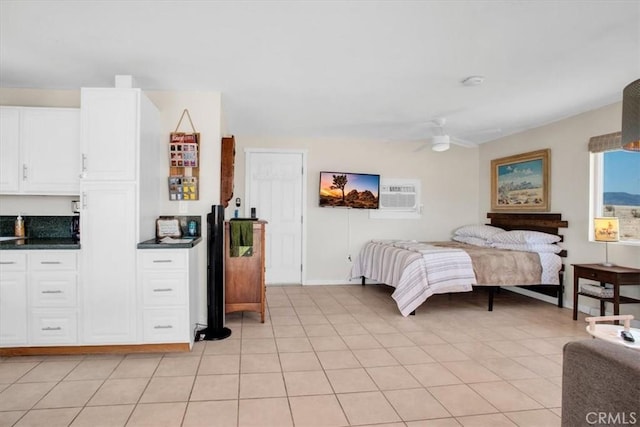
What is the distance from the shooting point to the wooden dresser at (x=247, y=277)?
12.8 feet

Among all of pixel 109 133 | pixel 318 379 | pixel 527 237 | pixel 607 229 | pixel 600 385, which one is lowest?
Result: pixel 318 379

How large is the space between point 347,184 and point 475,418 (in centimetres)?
414

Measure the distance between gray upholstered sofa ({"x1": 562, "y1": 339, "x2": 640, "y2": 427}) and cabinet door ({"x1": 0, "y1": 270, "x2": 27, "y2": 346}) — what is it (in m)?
3.58

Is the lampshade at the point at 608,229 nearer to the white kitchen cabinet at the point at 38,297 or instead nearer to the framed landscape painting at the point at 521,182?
the framed landscape painting at the point at 521,182

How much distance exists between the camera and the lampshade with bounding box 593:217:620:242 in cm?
373

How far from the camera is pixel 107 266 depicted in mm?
2953

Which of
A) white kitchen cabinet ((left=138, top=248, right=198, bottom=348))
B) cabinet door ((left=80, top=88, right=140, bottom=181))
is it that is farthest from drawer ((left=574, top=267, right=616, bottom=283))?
cabinet door ((left=80, top=88, right=140, bottom=181))

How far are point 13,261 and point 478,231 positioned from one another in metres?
5.57

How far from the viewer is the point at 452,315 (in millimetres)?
4277

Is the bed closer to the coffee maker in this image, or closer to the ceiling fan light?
the ceiling fan light

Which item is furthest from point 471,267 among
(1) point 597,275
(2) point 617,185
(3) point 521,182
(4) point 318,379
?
(4) point 318,379

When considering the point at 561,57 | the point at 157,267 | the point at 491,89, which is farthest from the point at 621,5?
the point at 157,267

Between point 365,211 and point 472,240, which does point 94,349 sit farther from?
point 472,240

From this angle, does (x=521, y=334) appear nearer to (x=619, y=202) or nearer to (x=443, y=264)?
(x=443, y=264)
